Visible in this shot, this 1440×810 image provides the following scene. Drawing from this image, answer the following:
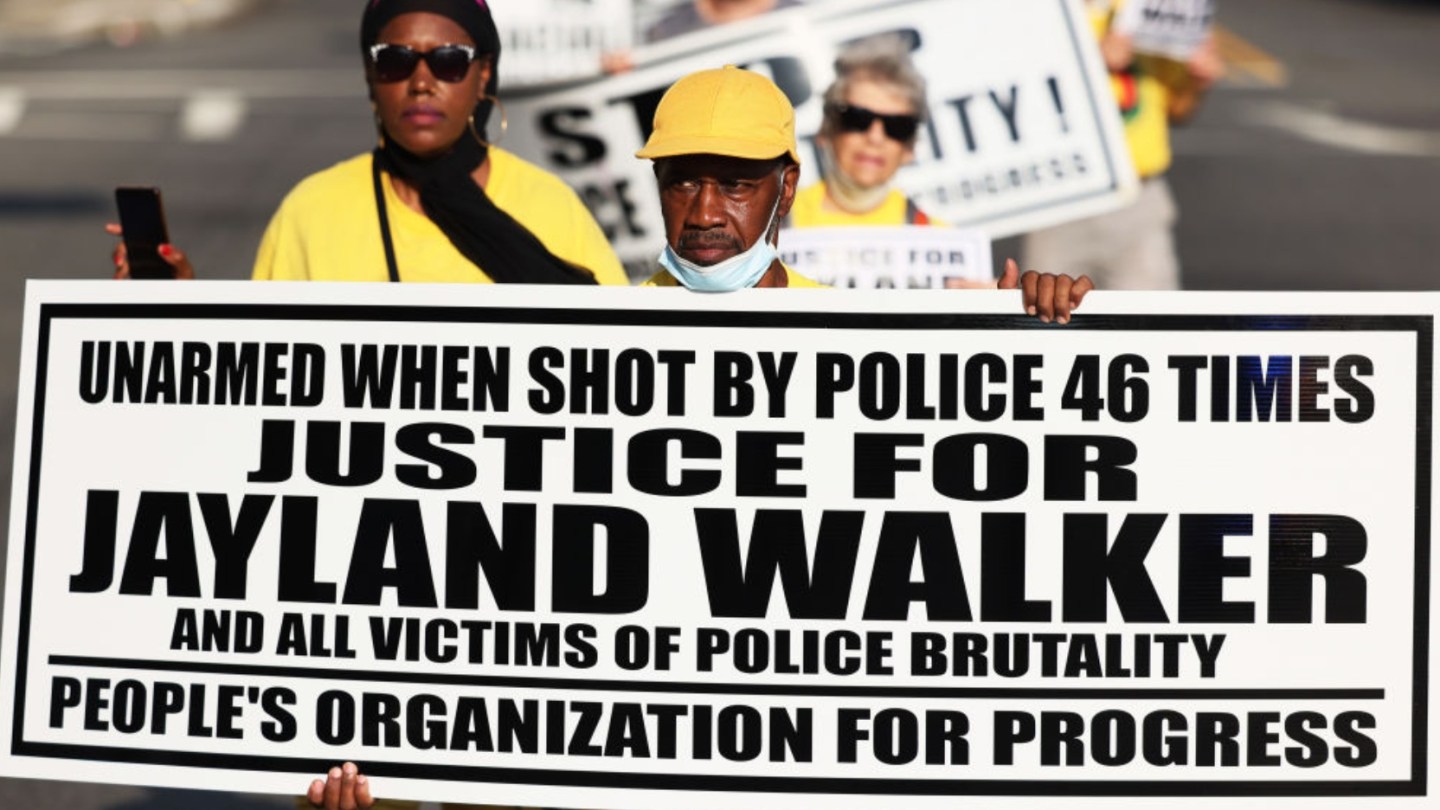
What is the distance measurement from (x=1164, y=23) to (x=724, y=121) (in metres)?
4.45

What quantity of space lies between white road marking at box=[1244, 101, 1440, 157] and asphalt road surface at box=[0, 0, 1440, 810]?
0.14ft

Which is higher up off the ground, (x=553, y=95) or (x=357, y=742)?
(x=553, y=95)

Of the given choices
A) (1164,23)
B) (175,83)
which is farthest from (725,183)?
(175,83)

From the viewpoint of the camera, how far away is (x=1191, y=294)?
4000 mm

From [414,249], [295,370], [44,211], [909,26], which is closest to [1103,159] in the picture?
[909,26]

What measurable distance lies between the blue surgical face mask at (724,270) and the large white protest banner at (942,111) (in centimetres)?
274

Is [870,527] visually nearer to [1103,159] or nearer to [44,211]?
[1103,159]

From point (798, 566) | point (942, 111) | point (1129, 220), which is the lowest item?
point (798, 566)

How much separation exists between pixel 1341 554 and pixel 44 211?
1228 centimetres

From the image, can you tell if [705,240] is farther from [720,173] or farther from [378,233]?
[378,233]

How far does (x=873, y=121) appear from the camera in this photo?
237 inches

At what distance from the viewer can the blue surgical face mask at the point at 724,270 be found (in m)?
4.02

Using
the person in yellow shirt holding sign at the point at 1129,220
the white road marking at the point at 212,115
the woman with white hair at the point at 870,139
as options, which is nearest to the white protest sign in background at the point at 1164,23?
the person in yellow shirt holding sign at the point at 1129,220

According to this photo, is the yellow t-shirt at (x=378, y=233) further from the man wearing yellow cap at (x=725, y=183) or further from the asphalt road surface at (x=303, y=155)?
the asphalt road surface at (x=303, y=155)
